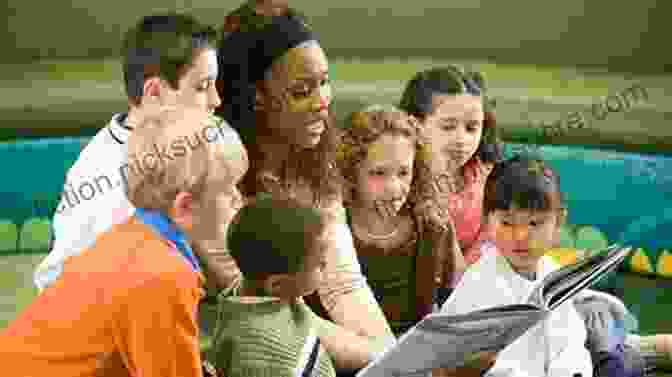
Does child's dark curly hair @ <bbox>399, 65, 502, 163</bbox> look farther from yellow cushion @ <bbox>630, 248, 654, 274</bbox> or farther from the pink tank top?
yellow cushion @ <bbox>630, 248, 654, 274</bbox>

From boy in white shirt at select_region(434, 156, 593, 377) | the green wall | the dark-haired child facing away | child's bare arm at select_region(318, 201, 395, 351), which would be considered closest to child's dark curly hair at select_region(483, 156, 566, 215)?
boy in white shirt at select_region(434, 156, 593, 377)

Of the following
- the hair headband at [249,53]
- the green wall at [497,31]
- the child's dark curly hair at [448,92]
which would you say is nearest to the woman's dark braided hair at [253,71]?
the hair headband at [249,53]

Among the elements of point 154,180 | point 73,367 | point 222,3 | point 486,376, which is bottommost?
point 486,376

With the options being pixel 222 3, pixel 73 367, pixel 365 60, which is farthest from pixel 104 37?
pixel 73 367

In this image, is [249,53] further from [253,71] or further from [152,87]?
[152,87]

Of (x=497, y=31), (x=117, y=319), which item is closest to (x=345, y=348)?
(x=117, y=319)

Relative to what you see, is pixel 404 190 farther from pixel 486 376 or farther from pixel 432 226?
pixel 486 376

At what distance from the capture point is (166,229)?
2.34 m

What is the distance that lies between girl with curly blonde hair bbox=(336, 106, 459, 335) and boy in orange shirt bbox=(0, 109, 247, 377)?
880 mm

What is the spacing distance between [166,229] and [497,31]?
358cm

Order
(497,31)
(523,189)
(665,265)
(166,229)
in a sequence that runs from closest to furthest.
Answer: (166,229), (523,189), (665,265), (497,31)

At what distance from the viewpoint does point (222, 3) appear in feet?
18.1

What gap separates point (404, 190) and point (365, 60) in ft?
7.97

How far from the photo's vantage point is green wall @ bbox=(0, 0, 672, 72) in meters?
5.62
